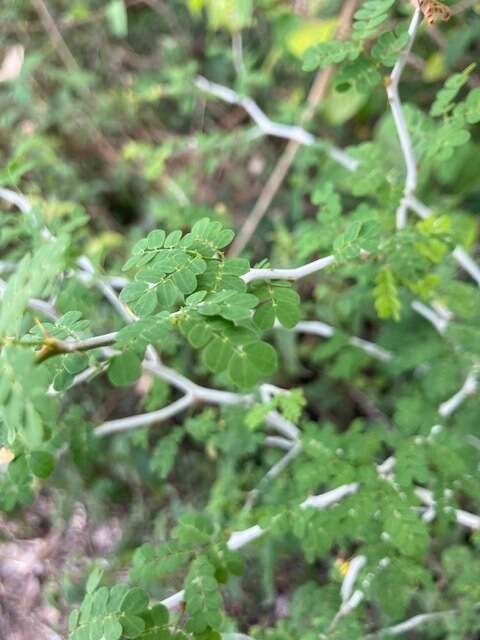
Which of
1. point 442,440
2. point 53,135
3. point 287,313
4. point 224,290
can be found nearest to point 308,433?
point 442,440

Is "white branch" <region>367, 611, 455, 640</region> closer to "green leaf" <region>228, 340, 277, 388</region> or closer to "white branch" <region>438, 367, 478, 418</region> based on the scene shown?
"white branch" <region>438, 367, 478, 418</region>

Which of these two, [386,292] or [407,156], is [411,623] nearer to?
[386,292]

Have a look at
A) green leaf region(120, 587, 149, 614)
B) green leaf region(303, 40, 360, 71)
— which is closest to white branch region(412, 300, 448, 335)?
green leaf region(303, 40, 360, 71)

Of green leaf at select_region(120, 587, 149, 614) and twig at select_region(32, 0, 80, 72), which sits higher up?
twig at select_region(32, 0, 80, 72)

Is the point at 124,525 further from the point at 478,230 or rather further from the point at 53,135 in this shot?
the point at 53,135

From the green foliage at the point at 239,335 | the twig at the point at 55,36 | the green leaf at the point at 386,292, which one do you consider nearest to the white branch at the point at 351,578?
the green foliage at the point at 239,335

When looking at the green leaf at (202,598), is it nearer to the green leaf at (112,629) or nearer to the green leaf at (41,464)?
the green leaf at (112,629)

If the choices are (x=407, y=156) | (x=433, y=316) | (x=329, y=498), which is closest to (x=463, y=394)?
(x=433, y=316)

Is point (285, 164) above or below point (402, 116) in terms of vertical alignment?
below
